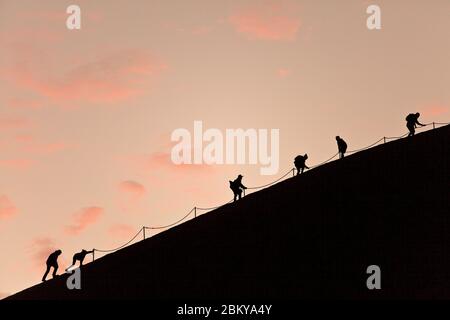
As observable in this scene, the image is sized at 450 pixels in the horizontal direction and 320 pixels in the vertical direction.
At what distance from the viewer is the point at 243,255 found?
25.6m

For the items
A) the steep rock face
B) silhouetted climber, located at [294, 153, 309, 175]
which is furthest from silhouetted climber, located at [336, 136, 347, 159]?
silhouetted climber, located at [294, 153, 309, 175]

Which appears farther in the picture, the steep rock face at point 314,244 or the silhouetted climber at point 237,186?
the silhouetted climber at point 237,186

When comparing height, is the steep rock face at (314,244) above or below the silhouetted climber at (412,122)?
below

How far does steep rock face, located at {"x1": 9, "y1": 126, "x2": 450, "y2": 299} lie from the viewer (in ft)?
76.7

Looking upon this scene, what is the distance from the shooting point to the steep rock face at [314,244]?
921 inches

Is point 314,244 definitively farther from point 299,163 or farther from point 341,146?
point 341,146

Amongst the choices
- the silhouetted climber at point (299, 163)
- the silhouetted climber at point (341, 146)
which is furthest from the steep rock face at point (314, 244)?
the silhouetted climber at point (341, 146)

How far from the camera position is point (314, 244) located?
83.5ft

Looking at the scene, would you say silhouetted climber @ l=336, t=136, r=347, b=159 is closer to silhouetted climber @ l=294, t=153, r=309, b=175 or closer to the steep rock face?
the steep rock face

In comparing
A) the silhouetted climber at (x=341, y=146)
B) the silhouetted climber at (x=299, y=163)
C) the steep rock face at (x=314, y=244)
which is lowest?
the steep rock face at (x=314, y=244)

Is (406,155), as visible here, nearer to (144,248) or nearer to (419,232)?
(419,232)

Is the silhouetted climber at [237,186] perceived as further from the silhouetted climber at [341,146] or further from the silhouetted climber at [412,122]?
the silhouetted climber at [412,122]

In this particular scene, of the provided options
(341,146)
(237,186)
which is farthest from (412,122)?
(237,186)
